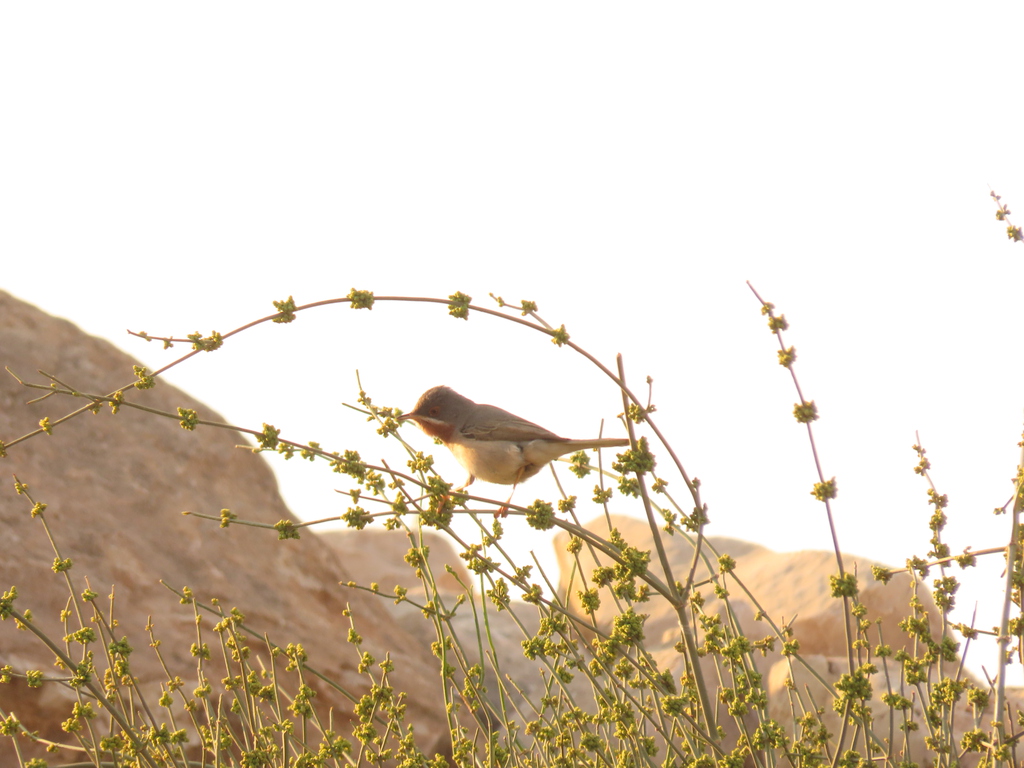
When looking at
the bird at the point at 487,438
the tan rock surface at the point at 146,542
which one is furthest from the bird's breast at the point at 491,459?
the tan rock surface at the point at 146,542

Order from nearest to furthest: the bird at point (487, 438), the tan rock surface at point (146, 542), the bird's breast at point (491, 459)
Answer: the bird at point (487, 438)
the bird's breast at point (491, 459)
the tan rock surface at point (146, 542)

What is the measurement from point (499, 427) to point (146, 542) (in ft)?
11.1

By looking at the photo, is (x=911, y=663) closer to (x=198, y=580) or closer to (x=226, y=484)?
(x=198, y=580)

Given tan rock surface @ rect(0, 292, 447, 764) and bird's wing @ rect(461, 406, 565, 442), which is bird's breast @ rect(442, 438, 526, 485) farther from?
tan rock surface @ rect(0, 292, 447, 764)

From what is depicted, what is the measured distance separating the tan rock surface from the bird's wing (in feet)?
8.80

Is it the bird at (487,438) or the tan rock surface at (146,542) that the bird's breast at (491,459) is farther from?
the tan rock surface at (146,542)

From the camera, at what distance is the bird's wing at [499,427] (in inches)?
168

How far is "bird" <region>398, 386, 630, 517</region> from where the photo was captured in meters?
4.16

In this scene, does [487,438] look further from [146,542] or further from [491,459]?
[146,542]

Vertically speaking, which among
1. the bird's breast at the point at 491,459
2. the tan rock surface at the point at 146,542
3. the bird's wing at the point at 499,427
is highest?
the bird's wing at the point at 499,427

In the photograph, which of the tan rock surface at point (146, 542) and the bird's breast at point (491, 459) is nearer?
the bird's breast at point (491, 459)

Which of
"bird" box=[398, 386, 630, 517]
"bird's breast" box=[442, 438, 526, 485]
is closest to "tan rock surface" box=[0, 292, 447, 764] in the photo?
"bird" box=[398, 386, 630, 517]

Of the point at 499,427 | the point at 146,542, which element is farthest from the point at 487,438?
the point at 146,542

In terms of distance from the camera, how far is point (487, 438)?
448 cm
